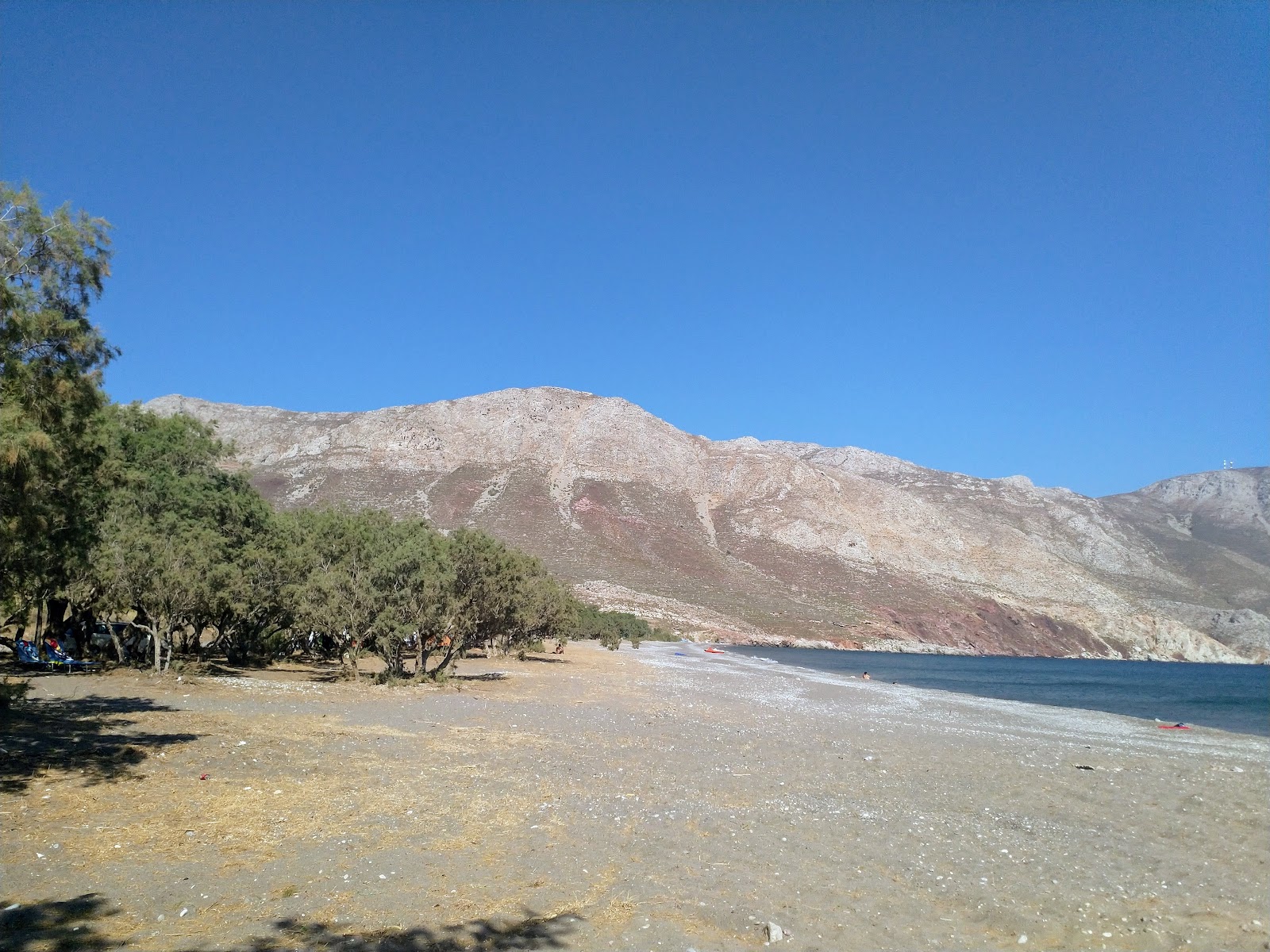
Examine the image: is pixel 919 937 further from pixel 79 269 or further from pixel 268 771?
pixel 79 269

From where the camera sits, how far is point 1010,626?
361 ft

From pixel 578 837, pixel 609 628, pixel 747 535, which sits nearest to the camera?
pixel 578 837

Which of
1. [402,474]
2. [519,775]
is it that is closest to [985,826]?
[519,775]

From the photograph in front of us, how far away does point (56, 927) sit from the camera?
17.3ft

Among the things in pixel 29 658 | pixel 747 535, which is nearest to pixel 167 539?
pixel 29 658

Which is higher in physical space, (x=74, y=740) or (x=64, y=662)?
(x=74, y=740)

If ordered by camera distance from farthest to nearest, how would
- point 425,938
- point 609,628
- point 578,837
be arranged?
1. point 609,628
2. point 578,837
3. point 425,938

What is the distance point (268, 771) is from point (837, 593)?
105357 millimetres

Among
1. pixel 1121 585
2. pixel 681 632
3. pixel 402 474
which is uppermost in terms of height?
pixel 402 474

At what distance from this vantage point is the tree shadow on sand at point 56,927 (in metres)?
4.99

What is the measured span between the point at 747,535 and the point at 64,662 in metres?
106

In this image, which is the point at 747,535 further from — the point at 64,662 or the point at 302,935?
the point at 302,935

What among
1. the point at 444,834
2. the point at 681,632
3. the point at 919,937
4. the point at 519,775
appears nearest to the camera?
the point at 919,937

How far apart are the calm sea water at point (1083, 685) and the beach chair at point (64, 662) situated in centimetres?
3930
